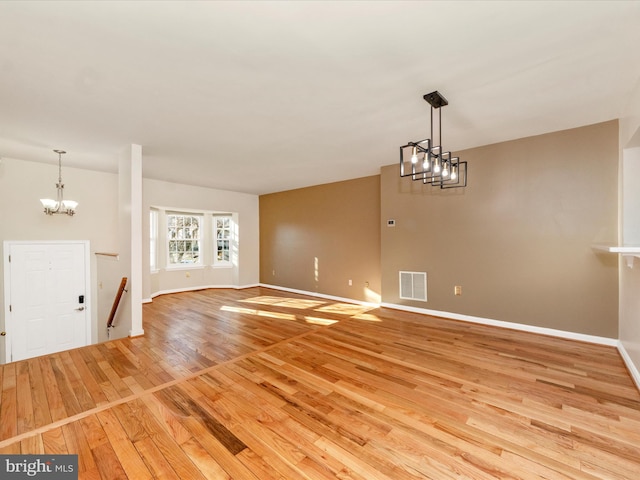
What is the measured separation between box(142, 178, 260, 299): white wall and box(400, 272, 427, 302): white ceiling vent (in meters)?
4.42

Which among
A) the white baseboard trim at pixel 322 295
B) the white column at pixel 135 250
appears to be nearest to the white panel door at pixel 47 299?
the white column at pixel 135 250

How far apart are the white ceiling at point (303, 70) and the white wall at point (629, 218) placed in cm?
34

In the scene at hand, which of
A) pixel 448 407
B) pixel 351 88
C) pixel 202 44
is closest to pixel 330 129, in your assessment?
pixel 351 88

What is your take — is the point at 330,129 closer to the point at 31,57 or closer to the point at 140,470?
the point at 31,57

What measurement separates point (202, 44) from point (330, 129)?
1.75m

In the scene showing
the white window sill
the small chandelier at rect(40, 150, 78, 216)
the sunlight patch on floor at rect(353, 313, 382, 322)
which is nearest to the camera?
the small chandelier at rect(40, 150, 78, 216)

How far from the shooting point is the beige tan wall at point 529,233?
3.26 metres

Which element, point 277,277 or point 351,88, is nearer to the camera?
point 351,88

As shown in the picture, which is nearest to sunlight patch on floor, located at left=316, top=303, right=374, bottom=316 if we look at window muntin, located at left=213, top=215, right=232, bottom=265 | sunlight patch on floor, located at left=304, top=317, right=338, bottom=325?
sunlight patch on floor, located at left=304, top=317, right=338, bottom=325

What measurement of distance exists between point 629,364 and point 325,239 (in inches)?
188

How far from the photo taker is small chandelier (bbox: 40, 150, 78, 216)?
4.21 m

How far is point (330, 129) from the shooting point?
3.34 meters

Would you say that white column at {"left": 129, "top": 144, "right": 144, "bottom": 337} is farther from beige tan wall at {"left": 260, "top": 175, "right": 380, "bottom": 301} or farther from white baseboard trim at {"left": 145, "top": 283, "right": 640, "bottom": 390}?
beige tan wall at {"left": 260, "top": 175, "right": 380, "bottom": 301}

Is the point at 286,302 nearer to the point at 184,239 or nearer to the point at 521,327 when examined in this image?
the point at 184,239
